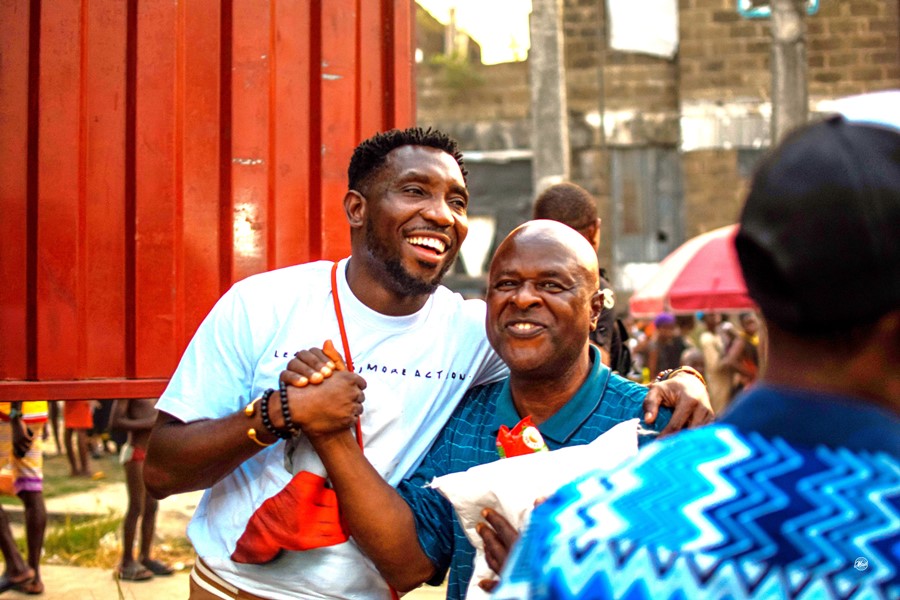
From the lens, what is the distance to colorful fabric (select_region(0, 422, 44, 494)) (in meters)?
6.68

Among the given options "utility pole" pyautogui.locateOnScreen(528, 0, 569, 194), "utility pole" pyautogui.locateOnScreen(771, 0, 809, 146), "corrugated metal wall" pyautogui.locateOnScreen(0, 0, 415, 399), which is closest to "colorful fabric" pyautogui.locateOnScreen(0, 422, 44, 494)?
"corrugated metal wall" pyautogui.locateOnScreen(0, 0, 415, 399)

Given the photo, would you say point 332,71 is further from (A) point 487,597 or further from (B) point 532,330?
(A) point 487,597

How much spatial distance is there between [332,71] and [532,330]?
79.0 inches

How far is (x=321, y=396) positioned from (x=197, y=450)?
1.20ft

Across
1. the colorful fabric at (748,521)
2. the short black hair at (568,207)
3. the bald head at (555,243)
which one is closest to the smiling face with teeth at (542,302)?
the bald head at (555,243)

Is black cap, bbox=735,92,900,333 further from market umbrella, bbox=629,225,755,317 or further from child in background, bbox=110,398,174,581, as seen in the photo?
market umbrella, bbox=629,225,755,317

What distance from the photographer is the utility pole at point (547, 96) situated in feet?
35.8

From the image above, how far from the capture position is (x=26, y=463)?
22.1 ft

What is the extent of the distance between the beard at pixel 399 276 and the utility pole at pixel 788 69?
958cm

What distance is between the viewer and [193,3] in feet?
13.1

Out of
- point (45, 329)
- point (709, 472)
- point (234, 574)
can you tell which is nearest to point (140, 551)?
point (45, 329)

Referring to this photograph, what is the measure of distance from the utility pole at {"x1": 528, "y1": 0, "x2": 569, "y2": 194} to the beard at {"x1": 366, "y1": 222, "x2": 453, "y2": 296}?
7.91 metres

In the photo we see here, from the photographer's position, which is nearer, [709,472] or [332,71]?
[709,472]

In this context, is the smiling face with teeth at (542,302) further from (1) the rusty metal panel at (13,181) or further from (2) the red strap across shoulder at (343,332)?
(1) the rusty metal panel at (13,181)
